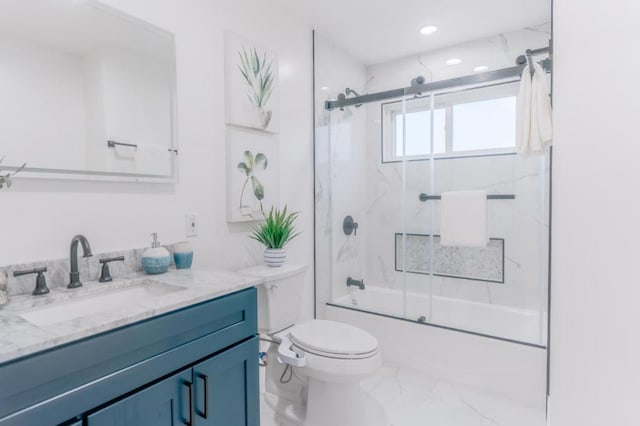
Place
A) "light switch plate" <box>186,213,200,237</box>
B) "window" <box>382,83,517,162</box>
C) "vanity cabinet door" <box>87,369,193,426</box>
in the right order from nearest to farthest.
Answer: "vanity cabinet door" <box>87,369,193,426</box>, "light switch plate" <box>186,213,200,237</box>, "window" <box>382,83,517,162</box>

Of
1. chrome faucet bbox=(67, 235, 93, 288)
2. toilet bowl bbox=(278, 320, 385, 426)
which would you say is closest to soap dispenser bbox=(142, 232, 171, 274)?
chrome faucet bbox=(67, 235, 93, 288)

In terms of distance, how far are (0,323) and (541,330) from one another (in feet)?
8.45

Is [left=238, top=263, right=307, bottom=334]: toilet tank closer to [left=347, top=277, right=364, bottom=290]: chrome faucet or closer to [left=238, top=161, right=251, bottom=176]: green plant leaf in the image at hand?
[left=238, top=161, right=251, bottom=176]: green plant leaf

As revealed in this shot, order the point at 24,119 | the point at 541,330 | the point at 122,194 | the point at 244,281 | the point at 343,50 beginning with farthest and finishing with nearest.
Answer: the point at 343,50 < the point at 541,330 < the point at 122,194 < the point at 244,281 < the point at 24,119

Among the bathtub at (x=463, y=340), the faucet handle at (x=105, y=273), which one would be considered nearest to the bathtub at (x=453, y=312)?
the bathtub at (x=463, y=340)

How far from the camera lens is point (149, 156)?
147 centimetres

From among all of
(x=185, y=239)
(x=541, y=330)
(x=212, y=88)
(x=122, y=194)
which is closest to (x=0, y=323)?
Answer: (x=122, y=194)

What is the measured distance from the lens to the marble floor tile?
176cm

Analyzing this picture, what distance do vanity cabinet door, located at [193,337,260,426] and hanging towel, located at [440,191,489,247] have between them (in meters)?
1.70

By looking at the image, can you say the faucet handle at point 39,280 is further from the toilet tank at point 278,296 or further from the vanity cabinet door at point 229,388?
the toilet tank at point 278,296

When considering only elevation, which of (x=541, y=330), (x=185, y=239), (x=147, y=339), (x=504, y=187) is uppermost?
(x=504, y=187)

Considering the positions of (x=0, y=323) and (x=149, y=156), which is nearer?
(x=0, y=323)

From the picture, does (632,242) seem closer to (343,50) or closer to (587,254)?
(587,254)

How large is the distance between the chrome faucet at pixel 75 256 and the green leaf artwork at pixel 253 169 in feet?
2.59
